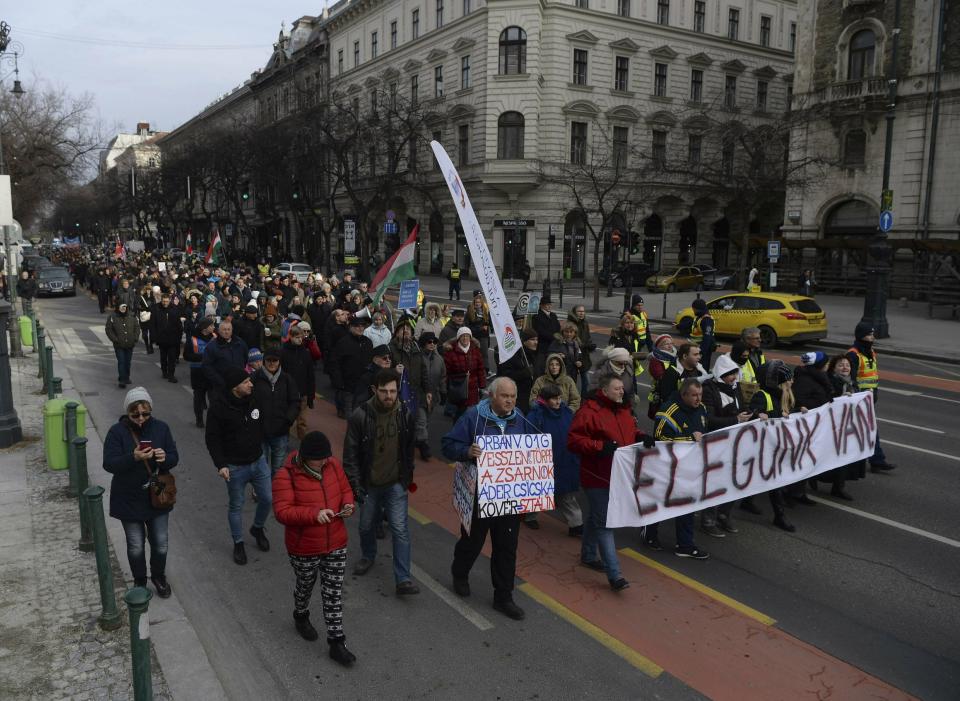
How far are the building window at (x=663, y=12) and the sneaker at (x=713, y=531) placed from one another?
45280mm

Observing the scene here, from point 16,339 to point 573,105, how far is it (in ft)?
110

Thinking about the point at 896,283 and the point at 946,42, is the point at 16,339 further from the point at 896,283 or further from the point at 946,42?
the point at 946,42

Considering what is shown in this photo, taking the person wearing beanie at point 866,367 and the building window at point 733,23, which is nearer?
the person wearing beanie at point 866,367

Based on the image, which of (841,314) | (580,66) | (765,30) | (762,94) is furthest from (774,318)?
(765,30)

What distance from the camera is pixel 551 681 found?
4.88 m

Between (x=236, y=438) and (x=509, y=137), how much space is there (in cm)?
3875

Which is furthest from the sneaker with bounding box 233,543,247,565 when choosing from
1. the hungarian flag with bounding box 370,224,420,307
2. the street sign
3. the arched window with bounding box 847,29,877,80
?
the arched window with bounding box 847,29,877,80

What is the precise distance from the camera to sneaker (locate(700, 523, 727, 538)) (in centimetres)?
728

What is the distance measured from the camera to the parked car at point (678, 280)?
4006 centimetres

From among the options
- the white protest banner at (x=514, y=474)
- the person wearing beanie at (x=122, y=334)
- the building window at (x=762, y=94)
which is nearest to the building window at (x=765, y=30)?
the building window at (x=762, y=94)

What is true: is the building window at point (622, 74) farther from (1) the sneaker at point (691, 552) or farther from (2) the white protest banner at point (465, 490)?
(2) the white protest banner at point (465, 490)

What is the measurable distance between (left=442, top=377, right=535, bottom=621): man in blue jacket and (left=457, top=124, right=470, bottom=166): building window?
133ft

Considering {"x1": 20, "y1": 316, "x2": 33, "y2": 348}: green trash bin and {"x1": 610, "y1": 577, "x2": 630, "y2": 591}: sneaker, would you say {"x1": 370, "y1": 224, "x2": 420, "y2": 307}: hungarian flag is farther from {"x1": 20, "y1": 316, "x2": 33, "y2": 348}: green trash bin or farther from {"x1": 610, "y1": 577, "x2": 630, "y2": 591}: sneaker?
{"x1": 20, "y1": 316, "x2": 33, "y2": 348}: green trash bin

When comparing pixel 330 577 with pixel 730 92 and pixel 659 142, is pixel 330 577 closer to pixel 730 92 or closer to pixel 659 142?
pixel 659 142
